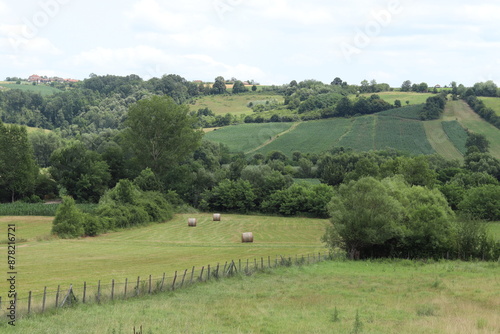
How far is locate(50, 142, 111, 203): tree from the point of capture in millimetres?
87062

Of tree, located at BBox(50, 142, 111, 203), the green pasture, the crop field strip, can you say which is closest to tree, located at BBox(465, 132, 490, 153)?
the crop field strip

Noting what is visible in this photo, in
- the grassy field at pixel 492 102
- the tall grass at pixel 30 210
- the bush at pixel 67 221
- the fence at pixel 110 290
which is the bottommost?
the tall grass at pixel 30 210

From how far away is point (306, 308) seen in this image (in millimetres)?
25750

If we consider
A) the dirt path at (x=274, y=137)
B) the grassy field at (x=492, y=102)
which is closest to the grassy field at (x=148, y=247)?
the dirt path at (x=274, y=137)

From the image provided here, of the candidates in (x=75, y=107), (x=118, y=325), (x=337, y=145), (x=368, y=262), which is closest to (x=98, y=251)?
(x=368, y=262)

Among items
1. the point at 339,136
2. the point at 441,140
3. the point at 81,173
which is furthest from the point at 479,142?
the point at 81,173

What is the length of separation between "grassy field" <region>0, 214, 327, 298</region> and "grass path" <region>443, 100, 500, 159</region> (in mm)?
68764

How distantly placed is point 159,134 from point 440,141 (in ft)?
250

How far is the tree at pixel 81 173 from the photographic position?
87062 mm

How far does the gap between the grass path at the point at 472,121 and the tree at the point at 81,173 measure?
87.7m

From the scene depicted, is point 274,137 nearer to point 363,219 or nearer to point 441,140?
point 441,140

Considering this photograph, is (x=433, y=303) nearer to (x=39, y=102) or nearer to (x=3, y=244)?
(x=3, y=244)

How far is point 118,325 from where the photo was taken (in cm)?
2003

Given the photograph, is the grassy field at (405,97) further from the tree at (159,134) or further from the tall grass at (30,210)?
the tall grass at (30,210)
